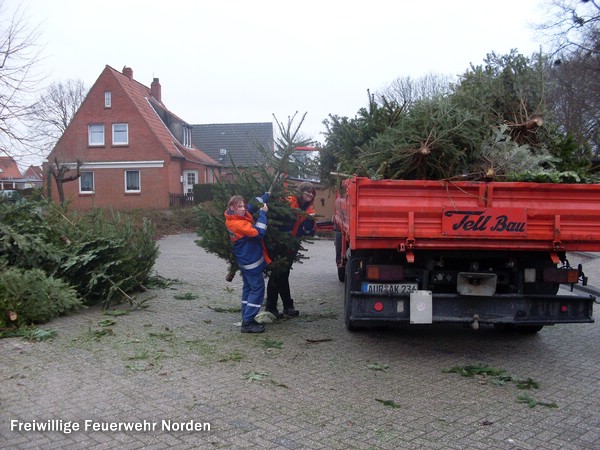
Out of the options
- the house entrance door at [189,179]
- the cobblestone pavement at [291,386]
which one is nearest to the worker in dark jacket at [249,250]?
the cobblestone pavement at [291,386]

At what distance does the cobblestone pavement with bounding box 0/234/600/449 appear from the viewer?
13.9ft

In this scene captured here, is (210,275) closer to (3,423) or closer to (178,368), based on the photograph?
(178,368)

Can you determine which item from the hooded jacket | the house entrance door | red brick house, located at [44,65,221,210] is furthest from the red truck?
the house entrance door

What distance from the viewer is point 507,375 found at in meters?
5.67

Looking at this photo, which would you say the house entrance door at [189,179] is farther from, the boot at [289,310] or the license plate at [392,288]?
the license plate at [392,288]

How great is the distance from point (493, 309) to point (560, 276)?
76 cm

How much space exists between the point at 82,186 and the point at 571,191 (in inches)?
1435

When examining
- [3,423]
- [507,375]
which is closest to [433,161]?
[507,375]

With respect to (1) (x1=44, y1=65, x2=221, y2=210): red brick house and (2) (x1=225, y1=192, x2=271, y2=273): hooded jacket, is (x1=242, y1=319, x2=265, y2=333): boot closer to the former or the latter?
(2) (x1=225, y1=192, x2=271, y2=273): hooded jacket

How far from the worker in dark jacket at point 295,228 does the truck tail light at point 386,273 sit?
1668 millimetres

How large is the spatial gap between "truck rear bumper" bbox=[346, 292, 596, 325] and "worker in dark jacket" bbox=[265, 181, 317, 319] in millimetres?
1837

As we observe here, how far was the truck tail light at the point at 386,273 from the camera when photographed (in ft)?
20.0

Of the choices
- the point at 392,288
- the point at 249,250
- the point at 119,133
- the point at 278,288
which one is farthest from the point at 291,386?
the point at 119,133

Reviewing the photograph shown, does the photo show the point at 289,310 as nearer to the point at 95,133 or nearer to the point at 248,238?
the point at 248,238
